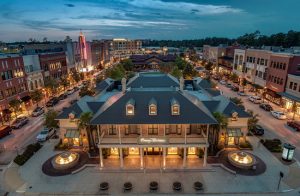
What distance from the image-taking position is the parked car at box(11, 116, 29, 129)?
45.5 m

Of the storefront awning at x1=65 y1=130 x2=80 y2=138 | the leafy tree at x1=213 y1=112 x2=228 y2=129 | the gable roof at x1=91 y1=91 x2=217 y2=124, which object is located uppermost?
the gable roof at x1=91 y1=91 x2=217 y2=124

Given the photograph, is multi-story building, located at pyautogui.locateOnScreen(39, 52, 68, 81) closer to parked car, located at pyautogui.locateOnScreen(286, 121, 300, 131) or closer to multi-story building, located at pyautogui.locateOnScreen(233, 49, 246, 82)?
parked car, located at pyautogui.locateOnScreen(286, 121, 300, 131)

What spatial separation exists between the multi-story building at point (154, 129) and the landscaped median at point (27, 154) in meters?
4.82

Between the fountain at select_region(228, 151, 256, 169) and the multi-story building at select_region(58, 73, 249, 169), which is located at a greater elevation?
the multi-story building at select_region(58, 73, 249, 169)

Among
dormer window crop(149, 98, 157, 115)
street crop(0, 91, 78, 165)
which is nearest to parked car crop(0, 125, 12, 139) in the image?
street crop(0, 91, 78, 165)

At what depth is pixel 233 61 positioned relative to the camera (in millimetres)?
91438

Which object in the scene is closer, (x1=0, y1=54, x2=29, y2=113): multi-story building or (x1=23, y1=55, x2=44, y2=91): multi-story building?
(x1=0, y1=54, x2=29, y2=113): multi-story building

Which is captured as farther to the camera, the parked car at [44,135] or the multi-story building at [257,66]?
the multi-story building at [257,66]

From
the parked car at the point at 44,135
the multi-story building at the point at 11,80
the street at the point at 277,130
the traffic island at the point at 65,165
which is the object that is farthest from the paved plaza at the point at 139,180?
the multi-story building at the point at 11,80

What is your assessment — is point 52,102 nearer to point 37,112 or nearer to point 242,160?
point 37,112

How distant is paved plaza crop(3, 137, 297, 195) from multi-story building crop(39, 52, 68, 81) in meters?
44.9

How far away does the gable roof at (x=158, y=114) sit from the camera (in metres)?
29.4

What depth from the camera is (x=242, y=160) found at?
101 ft

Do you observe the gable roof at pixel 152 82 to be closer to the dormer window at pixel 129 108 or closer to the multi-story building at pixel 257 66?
the dormer window at pixel 129 108
